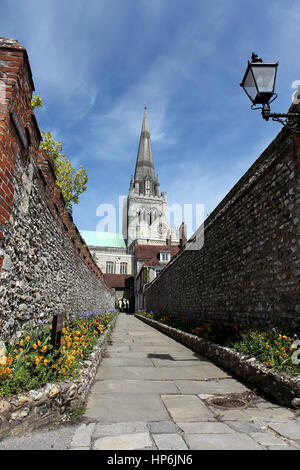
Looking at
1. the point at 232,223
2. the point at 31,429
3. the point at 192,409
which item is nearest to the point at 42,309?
the point at 31,429

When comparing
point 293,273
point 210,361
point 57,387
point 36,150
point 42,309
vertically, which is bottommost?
point 210,361

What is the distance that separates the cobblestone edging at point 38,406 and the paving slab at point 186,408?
114cm

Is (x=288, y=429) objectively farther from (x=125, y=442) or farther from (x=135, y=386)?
(x=135, y=386)

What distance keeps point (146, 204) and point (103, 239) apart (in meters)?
14.8

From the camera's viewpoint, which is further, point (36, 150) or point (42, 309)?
point (42, 309)

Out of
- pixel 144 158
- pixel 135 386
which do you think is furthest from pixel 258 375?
pixel 144 158

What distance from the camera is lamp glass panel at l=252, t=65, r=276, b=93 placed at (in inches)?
156

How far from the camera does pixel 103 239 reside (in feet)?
242

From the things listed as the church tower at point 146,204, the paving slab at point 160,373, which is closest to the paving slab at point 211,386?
the paving slab at point 160,373

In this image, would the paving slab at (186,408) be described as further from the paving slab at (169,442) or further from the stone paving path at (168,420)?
the paving slab at (169,442)

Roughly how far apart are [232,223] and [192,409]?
536cm

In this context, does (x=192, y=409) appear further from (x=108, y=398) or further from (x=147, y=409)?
(x=108, y=398)

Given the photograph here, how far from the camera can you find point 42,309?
5.45m
